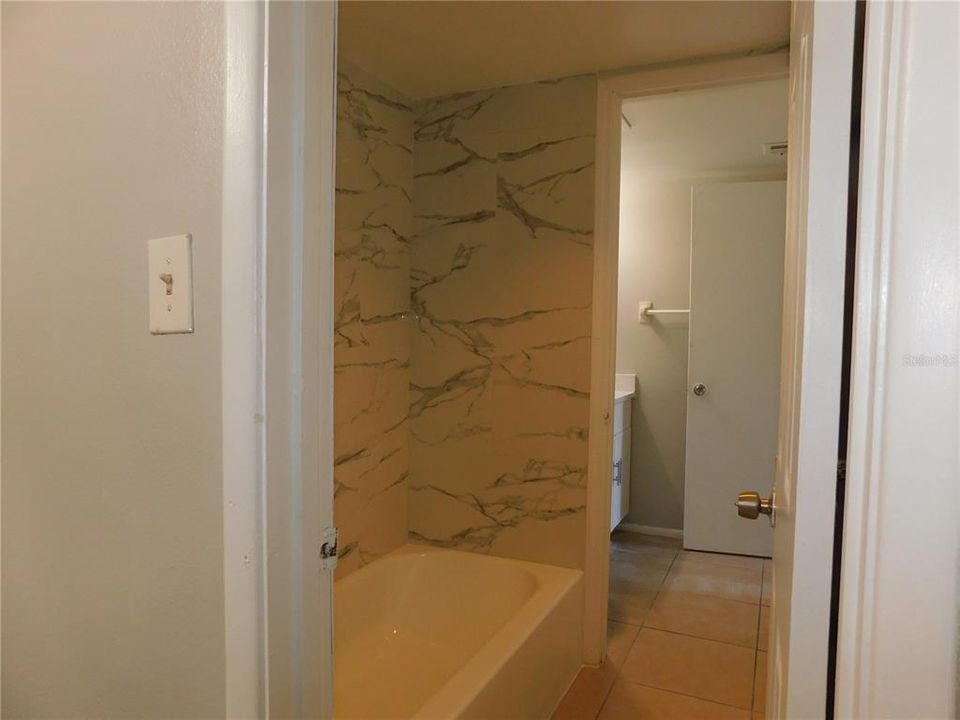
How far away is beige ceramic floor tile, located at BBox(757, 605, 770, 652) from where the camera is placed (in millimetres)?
2518

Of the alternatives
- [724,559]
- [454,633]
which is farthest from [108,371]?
[724,559]

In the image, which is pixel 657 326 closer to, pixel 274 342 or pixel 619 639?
pixel 619 639

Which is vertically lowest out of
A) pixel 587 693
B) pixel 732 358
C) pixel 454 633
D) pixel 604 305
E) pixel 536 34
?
pixel 587 693

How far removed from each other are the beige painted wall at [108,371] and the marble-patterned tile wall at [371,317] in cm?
126

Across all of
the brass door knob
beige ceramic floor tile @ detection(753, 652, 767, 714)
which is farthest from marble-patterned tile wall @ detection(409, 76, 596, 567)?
the brass door knob

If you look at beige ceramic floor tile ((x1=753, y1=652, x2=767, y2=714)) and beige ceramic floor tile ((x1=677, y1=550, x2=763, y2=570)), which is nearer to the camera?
beige ceramic floor tile ((x1=753, y1=652, x2=767, y2=714))

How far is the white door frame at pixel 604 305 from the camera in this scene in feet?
7.32

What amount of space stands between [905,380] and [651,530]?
144 inches

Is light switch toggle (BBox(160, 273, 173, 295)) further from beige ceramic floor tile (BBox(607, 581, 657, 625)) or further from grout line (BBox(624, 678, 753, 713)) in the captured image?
beige ceramic floor tile (BBox(607, 581, 657, 625))

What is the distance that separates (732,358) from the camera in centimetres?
354

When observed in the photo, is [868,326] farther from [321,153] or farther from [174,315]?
[174,315]

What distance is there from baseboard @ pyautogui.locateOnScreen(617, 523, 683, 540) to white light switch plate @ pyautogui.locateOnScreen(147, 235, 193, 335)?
3.61 metres

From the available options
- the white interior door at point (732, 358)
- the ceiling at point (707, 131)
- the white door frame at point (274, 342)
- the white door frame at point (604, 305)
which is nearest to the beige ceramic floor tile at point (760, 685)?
the white door frame at point (604, 305)

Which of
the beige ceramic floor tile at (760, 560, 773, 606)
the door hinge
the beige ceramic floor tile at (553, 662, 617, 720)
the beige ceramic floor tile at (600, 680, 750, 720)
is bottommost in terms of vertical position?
the beige ceramic floor tile at (553, 662, 617, 720)
